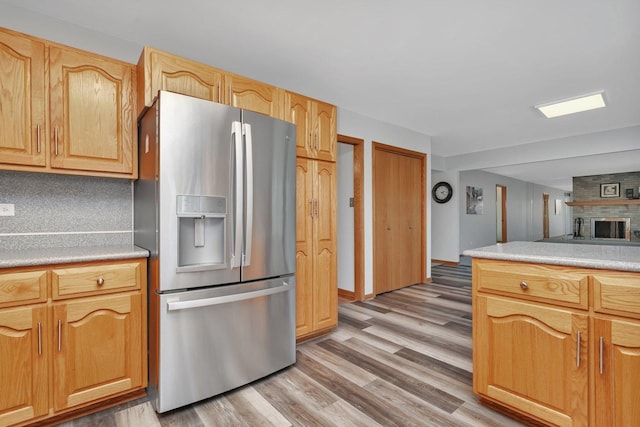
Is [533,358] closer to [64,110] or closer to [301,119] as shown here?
[301,119]

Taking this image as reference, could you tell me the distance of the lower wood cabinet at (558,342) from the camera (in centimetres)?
130

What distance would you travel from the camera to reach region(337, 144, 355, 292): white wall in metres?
4.12

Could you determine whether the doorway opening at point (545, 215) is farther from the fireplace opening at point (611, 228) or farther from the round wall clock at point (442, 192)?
the round wall clock at point (442, 192)

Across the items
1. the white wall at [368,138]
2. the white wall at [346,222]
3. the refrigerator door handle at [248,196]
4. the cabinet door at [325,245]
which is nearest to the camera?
the refrigerator door handle at [248,196]

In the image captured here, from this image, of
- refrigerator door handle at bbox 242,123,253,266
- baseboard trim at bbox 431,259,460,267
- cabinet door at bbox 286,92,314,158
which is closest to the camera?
refrigerator door handle at bbox 242,123,253,266

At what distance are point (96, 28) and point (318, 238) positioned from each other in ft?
7.53

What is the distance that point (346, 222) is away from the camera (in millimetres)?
4188

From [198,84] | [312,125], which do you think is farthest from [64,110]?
[312,125]

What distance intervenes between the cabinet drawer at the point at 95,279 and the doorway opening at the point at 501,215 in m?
10.1

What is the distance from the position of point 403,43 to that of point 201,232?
205cm

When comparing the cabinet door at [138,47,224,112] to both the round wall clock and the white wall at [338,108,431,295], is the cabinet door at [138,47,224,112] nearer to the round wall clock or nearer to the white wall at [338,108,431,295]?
the white wall at [338,108,431,295]

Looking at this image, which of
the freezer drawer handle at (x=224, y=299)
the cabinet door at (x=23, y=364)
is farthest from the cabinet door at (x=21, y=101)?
the freezer drawer handle at (x=224, y=299)

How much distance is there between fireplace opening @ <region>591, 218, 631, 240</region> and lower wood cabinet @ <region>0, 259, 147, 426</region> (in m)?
10.1

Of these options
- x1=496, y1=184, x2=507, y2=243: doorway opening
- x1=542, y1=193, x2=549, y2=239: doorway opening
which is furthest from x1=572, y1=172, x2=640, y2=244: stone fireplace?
x1=542, y1=193, x2=549, y2=239: doorway opening
